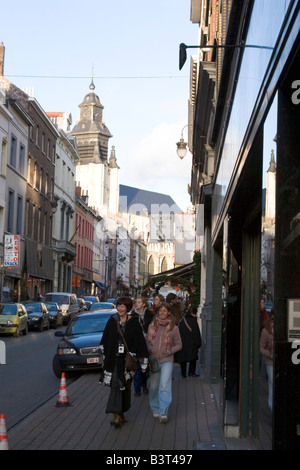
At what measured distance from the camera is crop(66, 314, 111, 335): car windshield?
19.1 metres

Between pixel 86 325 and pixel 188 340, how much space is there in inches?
141

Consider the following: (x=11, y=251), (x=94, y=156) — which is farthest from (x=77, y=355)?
(x=94, y=156)

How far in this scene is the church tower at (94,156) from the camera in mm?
125125

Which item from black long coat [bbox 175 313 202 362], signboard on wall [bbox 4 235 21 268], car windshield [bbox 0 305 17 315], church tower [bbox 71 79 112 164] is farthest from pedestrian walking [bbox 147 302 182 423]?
church tower [bbox 71 79 112 164]

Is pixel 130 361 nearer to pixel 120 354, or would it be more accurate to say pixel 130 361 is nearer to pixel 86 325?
pixel 120 354

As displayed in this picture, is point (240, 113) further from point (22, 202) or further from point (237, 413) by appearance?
point (22, 202)

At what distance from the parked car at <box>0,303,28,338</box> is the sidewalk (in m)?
18.2

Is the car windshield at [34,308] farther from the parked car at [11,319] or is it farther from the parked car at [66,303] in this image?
the parked car at [66,303]

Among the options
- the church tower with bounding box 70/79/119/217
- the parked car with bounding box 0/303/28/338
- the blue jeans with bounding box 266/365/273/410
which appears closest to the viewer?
the blue jeans with bounding box 266/365/273/410

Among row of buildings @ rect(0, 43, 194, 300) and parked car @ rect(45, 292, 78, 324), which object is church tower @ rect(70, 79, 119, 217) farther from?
parked car @ rect(45, 292, 78, 324)

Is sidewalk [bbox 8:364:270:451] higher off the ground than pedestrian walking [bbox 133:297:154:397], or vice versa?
pedestrian walking [bbox 133:297:154:397]

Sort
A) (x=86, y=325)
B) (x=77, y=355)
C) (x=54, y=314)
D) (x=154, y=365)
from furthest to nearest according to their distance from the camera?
(x=54, y=314)
(x=86, y=325)
(x=77, y=355)
(x=154, y=365)

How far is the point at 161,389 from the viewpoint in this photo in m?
10.9

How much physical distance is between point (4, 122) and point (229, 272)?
→ 38986 mm
